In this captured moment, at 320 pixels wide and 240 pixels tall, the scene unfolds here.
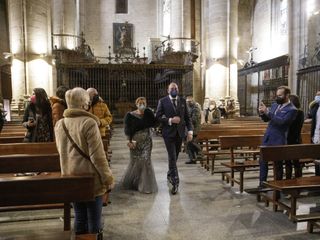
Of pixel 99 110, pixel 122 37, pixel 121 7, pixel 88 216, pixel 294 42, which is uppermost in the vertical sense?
pixel 121 7

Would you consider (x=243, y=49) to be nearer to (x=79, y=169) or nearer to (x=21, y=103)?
(x=21, y=103)

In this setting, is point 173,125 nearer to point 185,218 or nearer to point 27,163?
point 185,218

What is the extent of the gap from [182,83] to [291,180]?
16.9 m

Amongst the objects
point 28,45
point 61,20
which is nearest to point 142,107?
point 28,45

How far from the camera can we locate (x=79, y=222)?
3.16 m

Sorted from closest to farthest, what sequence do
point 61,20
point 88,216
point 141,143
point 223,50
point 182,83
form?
point 88,216, point 141,143, point 223,50, point 182,83, point 61,20

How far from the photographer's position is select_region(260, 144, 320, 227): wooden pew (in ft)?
13.1

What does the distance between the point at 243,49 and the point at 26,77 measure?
702 inches

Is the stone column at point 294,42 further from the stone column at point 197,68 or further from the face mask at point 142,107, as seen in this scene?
the face mask at point 142,107

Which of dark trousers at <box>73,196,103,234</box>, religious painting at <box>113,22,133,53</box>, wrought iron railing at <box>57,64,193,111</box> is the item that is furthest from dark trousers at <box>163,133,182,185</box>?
A: religious painting at <box>113,22,133,53</box>

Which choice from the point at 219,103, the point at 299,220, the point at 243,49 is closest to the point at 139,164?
the point at 299,220

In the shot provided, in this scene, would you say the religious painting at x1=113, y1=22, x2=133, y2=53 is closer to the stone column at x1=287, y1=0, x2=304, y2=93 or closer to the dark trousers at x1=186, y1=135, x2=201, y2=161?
the stone column at x1=287, y1=0, x2=304, y2=93

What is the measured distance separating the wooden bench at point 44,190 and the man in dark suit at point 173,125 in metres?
2.89

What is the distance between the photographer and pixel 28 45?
1243 centimetres
